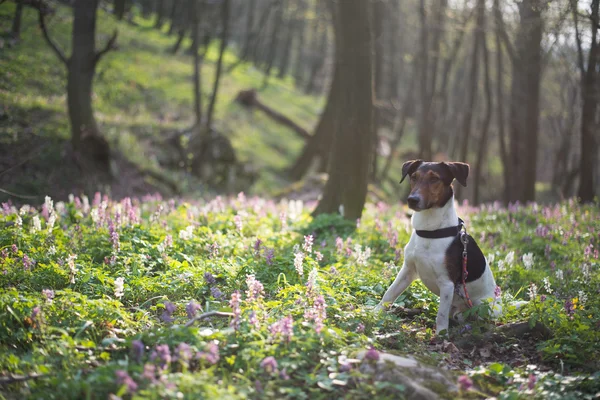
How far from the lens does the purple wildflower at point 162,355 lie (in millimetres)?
3919

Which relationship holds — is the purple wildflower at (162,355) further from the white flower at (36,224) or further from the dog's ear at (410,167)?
the white flower at (36,224)

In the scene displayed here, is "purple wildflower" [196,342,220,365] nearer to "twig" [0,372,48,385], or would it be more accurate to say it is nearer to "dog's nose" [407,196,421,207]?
"twig" [0,372,48,385]

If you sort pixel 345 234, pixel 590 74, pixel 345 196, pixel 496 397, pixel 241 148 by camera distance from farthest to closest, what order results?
pixel 241 148, pixel 590 74, pixel 345 196, pixel 345 234, pixel 496 397

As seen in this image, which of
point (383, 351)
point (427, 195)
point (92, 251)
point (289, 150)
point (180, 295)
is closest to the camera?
point (383, 351)

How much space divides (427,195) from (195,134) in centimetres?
1776

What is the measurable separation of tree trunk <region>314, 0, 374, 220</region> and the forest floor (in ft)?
8.28

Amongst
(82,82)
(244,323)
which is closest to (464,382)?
(244,323)

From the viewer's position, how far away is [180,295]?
607 centimetres

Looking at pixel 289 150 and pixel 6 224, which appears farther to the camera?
pixel 289 150

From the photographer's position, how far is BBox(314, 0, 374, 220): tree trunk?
11.1 metres

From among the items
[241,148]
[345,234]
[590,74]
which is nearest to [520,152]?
[590,74]

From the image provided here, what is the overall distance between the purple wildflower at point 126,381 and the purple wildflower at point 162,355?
318 millimetres

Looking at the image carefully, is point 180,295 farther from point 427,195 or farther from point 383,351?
point 427,195

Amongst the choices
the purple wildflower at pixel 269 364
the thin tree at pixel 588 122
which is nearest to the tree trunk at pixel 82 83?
the purple wildflower at pixel 269 364
